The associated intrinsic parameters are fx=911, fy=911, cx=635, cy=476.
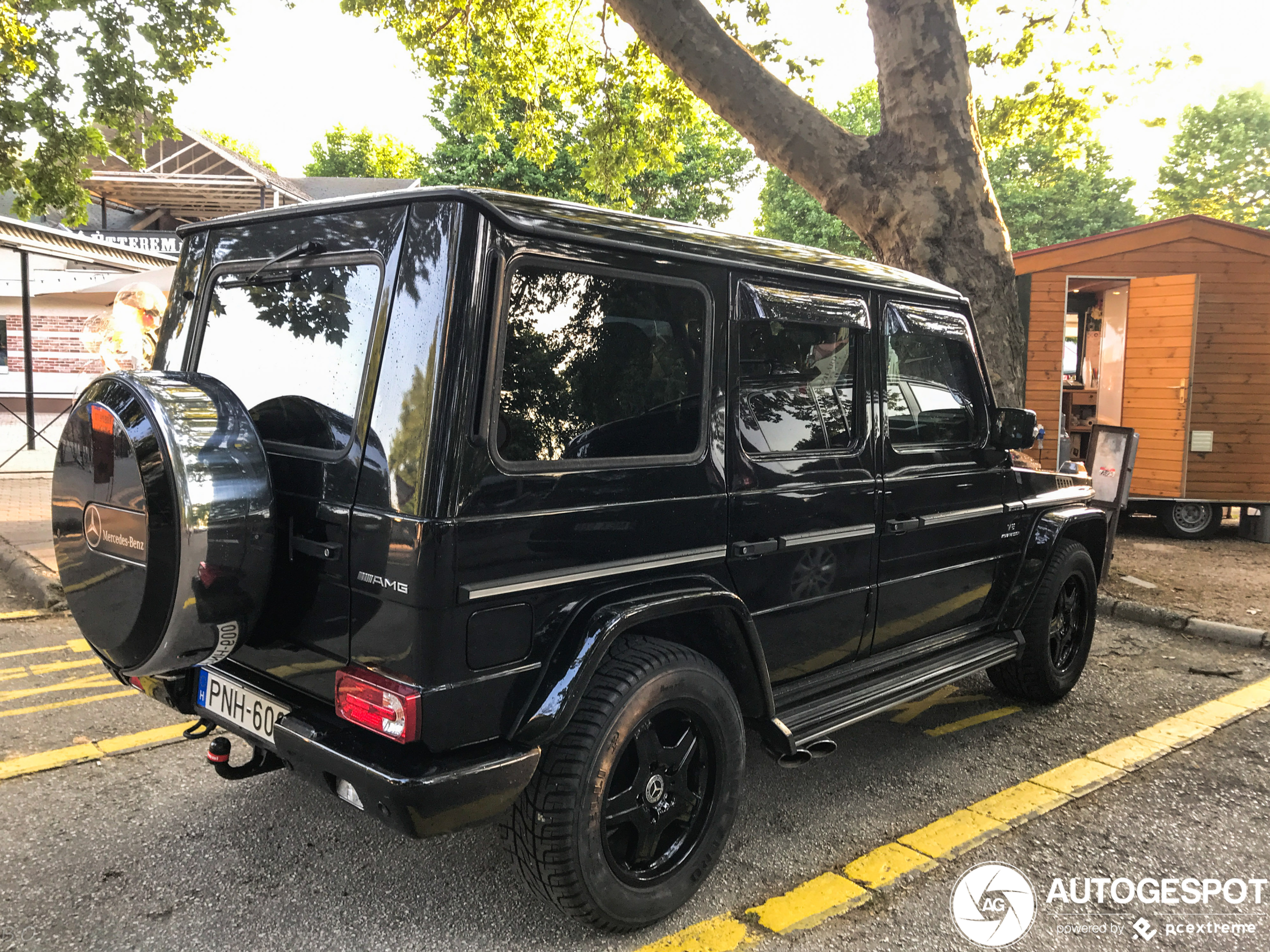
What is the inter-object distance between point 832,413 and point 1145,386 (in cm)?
925

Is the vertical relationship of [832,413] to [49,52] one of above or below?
below

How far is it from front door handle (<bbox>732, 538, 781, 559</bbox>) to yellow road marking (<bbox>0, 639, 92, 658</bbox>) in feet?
13.4

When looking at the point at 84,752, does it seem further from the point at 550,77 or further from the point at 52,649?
the point at 550,77

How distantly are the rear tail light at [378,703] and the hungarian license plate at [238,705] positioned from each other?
0.22m

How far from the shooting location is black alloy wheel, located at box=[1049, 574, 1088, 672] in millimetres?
4695

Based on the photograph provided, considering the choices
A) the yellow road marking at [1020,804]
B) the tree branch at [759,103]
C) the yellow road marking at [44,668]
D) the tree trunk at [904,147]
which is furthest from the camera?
the tree branch at [759,103]

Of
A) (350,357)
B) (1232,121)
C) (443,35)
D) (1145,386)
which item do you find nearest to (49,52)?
(443,35)

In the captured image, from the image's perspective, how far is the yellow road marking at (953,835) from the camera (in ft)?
9.00

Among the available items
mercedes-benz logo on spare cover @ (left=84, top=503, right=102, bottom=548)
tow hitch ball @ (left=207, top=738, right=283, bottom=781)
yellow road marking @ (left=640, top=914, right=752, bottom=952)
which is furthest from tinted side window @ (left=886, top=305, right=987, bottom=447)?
mercedes-benz logo on spare cover @ (left=84, top=503, right=102, bottom=548)

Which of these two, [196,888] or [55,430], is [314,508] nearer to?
[196,888]

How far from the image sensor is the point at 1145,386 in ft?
35.6

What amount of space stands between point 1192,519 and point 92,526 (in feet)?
36.9

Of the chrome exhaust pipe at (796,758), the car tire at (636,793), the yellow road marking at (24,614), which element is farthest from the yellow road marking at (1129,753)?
the yellow road marking at (24,614)

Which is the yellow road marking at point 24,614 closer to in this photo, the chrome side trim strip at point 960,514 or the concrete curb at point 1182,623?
the chrome side trim strip at point 960,514
